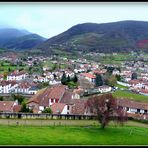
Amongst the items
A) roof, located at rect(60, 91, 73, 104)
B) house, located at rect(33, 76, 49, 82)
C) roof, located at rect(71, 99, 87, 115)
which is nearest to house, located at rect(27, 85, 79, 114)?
roof, located at rect(60, 91, 73, 104)

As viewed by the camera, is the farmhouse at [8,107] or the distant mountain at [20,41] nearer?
the farmhouse at [8,107]

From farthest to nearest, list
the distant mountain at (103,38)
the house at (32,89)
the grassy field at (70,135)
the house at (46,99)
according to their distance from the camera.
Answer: the distant mountain at (103,38), the house at (32,89), the house at (46,99), the grassy field at (70,135)

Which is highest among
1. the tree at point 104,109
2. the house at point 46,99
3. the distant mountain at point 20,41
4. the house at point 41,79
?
the distant mountain at point 20,41

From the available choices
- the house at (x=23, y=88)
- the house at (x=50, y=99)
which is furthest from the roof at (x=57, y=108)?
the house at (x=23, y=88)

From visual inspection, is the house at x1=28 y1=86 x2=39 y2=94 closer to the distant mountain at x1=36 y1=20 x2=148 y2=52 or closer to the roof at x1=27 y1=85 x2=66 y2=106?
the roof at x1=27 y1=85 x2=66 y2=106

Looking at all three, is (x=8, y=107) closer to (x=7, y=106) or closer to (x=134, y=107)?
(x=7, y=106)

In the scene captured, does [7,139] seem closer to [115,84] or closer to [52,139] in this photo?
[52,139]

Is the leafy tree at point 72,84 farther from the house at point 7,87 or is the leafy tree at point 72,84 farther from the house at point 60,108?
the house at point 60,108
